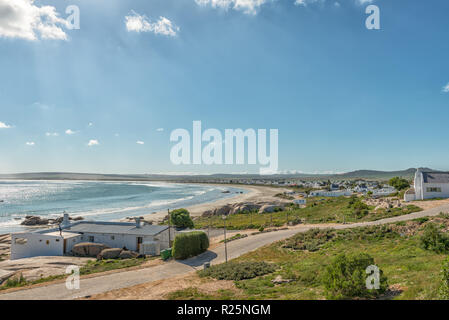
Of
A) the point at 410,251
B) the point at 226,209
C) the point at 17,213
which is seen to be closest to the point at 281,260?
the point at 410,251

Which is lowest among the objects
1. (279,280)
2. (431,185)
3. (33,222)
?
(33,222)

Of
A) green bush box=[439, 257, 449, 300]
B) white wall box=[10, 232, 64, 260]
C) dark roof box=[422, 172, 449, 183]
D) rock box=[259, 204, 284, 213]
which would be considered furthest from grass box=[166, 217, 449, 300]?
rock box=[259, 204, 284, 213]

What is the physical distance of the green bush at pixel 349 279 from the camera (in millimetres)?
11484

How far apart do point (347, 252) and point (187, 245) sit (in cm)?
1483

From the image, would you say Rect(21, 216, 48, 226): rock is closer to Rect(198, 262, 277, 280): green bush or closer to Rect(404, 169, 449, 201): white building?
Rect(198, 262, 277, 280): green bush

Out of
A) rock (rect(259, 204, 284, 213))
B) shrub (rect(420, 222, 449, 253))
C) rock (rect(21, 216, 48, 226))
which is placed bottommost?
rock (rect(21, 216, 48, 226))

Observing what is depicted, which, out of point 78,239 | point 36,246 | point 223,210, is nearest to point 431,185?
point 223,210

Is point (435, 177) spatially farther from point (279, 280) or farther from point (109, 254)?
point (109, 254)

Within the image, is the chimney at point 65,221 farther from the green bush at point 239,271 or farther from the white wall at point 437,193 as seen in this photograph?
the white wall at point 437,193

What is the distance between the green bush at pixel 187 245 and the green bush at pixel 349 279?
17.0 metres

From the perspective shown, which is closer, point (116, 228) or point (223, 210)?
point (116, 228)

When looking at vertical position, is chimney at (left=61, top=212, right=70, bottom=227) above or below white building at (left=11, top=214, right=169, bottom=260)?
above

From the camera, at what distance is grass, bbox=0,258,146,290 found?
68.8 feet

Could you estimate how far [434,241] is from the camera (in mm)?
19172
